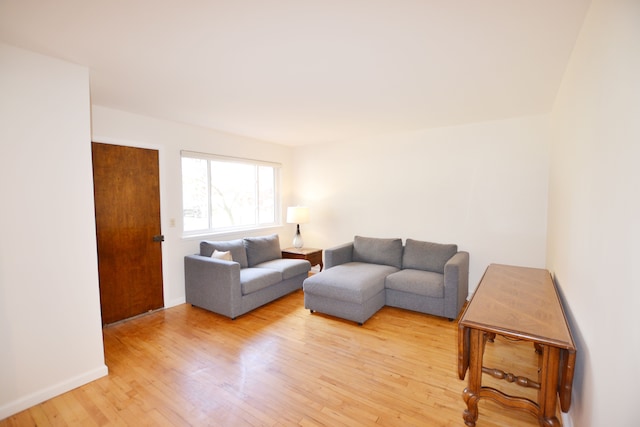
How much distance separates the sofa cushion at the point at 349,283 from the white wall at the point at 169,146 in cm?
171

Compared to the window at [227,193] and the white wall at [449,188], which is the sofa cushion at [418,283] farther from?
the window at [227,193]

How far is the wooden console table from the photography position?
1458 millimetres

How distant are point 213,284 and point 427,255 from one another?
2.77m

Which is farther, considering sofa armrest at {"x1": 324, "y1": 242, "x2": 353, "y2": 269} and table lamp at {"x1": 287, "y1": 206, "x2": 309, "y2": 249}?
table lamp at {"x1": 287, "y1": 206, "x2": 309, "y2": 249}

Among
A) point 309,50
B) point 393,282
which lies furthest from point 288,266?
point 309,50

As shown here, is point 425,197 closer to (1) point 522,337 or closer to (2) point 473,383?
(2) point 473,383

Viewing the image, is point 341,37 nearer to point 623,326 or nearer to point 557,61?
point 557,61

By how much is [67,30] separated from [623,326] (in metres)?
3.02

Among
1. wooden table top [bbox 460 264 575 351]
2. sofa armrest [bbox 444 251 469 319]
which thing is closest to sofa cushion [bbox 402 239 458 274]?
sofa armrest [bbox 444 251 469 319]

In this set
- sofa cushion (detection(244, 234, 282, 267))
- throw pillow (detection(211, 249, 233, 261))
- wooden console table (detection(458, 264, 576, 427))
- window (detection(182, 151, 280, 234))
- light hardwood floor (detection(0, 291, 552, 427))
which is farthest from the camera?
sofa cushion (detection(244, 234, 282, 267))

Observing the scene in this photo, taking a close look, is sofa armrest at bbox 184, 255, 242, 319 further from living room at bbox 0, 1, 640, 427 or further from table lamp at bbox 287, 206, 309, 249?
table lamp at bbox 287, 206, 309, 249

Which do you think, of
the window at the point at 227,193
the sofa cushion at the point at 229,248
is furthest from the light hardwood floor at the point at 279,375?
the window at the point at 227,193

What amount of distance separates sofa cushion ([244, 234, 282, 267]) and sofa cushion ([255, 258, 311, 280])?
8 cm

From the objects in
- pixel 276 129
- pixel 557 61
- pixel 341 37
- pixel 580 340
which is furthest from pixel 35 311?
pixel 557 61
